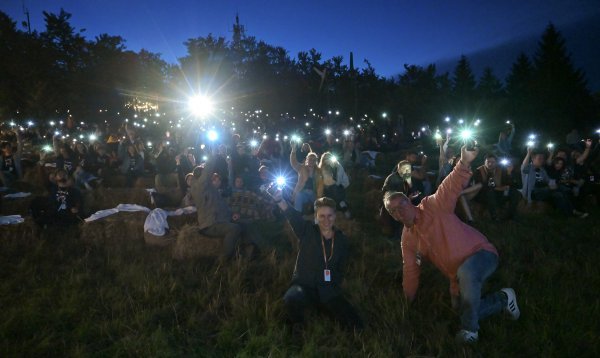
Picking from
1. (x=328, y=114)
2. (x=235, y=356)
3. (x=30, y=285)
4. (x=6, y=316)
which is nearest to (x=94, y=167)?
(x=30, y=285)

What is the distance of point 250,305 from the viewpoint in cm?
444

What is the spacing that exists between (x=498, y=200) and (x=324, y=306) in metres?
5.95

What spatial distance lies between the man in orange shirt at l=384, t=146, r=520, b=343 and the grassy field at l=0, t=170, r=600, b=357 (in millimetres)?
259

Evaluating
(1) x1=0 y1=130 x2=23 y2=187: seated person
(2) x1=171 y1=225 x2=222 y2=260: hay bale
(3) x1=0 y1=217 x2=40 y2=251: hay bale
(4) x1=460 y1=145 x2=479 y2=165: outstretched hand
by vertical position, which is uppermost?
(1) x1=0 y1=130 x2=23 y2=187: seated person

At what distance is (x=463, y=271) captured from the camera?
364 cm

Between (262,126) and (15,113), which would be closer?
(15,113)

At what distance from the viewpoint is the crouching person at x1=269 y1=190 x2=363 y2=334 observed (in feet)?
13.5

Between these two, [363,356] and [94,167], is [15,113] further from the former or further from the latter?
[363,356]

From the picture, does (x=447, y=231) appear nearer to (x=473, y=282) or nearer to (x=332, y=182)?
(x=473, y=282)

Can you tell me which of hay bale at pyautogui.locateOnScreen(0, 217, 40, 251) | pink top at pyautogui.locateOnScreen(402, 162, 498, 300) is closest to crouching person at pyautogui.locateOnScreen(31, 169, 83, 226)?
hay bale at pyautogui.locateOnScreen(0, 217, 40, 251)

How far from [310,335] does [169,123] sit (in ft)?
109

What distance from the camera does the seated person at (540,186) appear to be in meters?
8.53

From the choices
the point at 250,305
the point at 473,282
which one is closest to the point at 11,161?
the point at 250,305

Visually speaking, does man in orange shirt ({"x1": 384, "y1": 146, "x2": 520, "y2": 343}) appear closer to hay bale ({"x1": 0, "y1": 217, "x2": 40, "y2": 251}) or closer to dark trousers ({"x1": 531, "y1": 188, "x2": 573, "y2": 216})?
dark trousers ({"x1": 531, "y1": 188, "x2": 573, "y2": 216})
